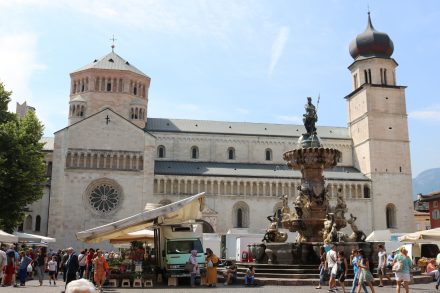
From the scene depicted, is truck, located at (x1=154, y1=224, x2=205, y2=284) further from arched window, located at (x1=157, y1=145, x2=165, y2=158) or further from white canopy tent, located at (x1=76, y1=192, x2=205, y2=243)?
arched window, located at (x1=157, y1=145, x2=165, y2=158)

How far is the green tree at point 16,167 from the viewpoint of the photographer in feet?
87.1

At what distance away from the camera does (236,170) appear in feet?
169

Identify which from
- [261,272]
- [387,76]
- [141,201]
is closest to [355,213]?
[387,76]

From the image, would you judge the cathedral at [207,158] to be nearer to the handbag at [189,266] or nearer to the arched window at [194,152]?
the arched window at [194,152]

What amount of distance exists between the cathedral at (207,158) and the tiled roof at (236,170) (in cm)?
12

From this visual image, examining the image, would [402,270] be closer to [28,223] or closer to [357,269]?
[357,269]

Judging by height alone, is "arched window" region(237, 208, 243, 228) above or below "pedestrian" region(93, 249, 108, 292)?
above

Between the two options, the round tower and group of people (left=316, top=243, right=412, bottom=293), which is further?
the round tower

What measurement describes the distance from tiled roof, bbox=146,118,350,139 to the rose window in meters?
11.2

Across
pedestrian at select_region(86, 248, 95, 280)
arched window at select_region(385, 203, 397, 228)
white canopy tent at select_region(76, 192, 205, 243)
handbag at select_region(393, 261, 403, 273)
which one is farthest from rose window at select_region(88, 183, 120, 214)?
handbag at select_region(393, 261, 403, 273)

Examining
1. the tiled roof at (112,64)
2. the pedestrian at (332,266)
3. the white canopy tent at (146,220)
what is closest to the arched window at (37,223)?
the tiled roof at (112,64)

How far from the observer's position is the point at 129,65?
179 feet

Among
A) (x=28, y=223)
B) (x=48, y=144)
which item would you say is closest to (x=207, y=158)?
(x=48, y=144)

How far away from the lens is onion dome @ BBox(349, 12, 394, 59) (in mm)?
53750
